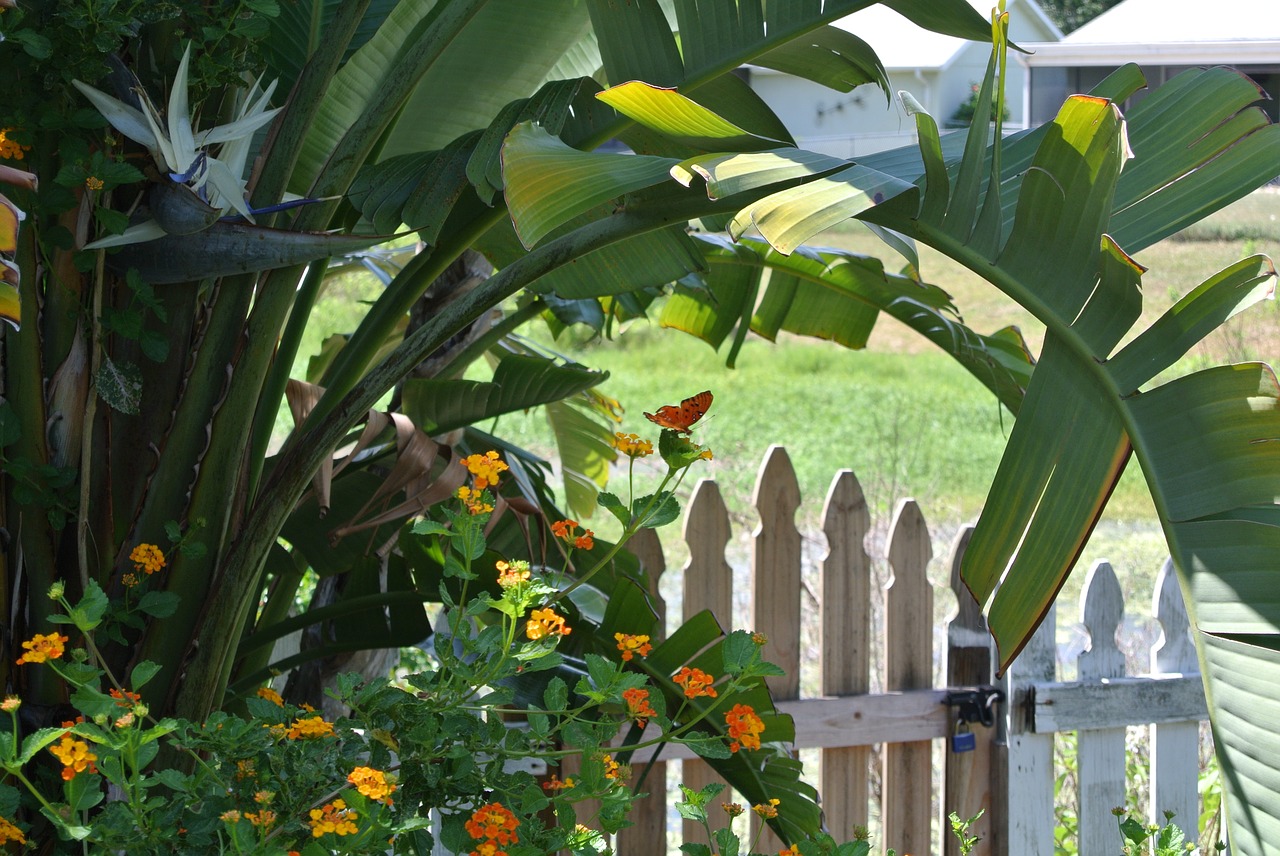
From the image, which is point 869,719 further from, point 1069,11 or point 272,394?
point 1069,11

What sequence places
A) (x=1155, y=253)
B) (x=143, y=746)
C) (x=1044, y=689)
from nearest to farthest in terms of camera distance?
1. (x=143, y=746)
2. (x=1044, y=689)
3. (x=1155, y=253)

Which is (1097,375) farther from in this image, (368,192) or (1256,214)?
(1256,214)

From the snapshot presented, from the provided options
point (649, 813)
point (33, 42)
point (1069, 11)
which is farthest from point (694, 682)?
point (1069, 11)

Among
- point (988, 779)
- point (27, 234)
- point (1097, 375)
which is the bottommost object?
point (988, 779)

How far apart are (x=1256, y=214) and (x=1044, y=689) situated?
8158 millimetres

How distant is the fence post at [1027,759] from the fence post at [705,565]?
2.00ft

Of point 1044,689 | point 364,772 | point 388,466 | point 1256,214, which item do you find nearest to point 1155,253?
point 1256,214

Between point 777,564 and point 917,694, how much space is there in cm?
40

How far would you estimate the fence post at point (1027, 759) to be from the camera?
2.21m

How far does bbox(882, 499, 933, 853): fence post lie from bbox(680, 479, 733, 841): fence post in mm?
358

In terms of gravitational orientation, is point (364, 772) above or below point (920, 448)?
below

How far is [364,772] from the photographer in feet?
2.67

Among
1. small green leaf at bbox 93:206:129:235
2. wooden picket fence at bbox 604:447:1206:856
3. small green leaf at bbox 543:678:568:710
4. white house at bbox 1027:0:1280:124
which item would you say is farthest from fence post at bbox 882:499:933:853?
white house at bbox 1027:0:1280:124

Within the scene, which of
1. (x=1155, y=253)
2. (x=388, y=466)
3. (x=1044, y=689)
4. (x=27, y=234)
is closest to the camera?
(x=27, y=234)
